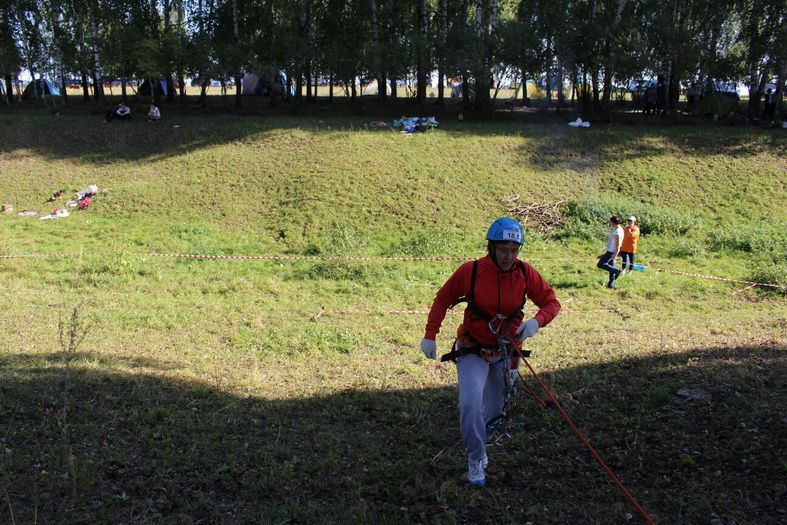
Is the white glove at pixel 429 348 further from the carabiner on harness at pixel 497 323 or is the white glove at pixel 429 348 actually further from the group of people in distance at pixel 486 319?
the carabiner on harness at pixel 497 323

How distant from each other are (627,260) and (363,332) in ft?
22.4

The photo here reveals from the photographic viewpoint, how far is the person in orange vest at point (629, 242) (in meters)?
12.7

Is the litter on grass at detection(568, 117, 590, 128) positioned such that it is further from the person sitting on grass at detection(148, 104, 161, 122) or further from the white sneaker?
the white sneaker

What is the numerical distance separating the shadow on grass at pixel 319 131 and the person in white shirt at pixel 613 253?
8215 mm

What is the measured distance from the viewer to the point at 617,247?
40.2 feet

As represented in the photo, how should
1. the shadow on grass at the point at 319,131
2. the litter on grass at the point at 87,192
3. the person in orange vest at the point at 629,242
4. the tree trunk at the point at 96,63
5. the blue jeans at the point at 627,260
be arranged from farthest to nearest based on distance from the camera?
the tree trunk at the point at 96,63 → the shadow on grass at the point at 319,131 → the litter on grass at the point at 87,192 → the blue jeans at the point at 627,260 → the person in orange vest at the point at 629,242

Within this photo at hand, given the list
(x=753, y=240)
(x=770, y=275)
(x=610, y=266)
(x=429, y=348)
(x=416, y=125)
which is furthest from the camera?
(x=416, y=125)

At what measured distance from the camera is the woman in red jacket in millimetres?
4418

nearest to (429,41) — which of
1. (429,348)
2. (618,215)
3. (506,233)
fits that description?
(618,215)

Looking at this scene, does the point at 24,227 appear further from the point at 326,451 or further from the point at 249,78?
the point at 249,78

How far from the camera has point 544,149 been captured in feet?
70.6

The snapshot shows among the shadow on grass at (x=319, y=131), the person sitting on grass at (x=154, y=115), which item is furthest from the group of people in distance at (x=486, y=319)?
A: the person sitting on grass at (x=154, y=115)

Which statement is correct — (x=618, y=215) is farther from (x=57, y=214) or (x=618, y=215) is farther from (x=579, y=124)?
(x=57, y=214)

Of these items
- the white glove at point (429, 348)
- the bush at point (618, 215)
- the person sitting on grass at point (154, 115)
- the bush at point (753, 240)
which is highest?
the person sitting on grass at point (154, 115)
